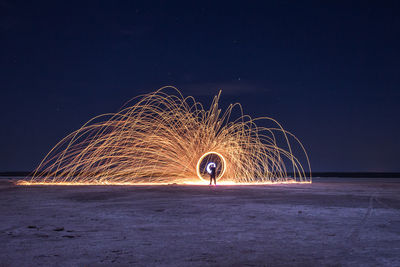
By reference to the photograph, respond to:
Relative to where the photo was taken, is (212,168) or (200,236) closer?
(200,236)

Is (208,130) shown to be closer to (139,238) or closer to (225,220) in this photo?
(225,220)

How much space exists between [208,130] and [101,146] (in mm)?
6182

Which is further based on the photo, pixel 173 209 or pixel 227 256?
pixel 173 209

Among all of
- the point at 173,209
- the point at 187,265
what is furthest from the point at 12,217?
the point at 187,265

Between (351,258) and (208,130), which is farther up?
(208,130)

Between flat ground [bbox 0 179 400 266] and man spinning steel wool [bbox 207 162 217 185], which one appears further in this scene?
man spinning steel wool [bbox 207 162 217 185]

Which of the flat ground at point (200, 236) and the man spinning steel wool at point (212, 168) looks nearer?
the flat ground at point (200, 236)

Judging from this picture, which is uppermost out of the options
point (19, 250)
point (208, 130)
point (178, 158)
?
point (208, 130)

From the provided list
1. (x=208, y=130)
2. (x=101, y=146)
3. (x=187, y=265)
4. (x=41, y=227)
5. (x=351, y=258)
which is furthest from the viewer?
(x=208, y=130)

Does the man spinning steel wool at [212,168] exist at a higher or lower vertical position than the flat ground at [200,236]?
higher

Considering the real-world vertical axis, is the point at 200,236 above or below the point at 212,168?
below

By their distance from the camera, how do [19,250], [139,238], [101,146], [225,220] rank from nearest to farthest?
[19,250] → [139,238] → [225,220] → [101,146]

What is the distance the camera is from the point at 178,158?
77.4ft

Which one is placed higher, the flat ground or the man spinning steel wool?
the man spinning steel wool
